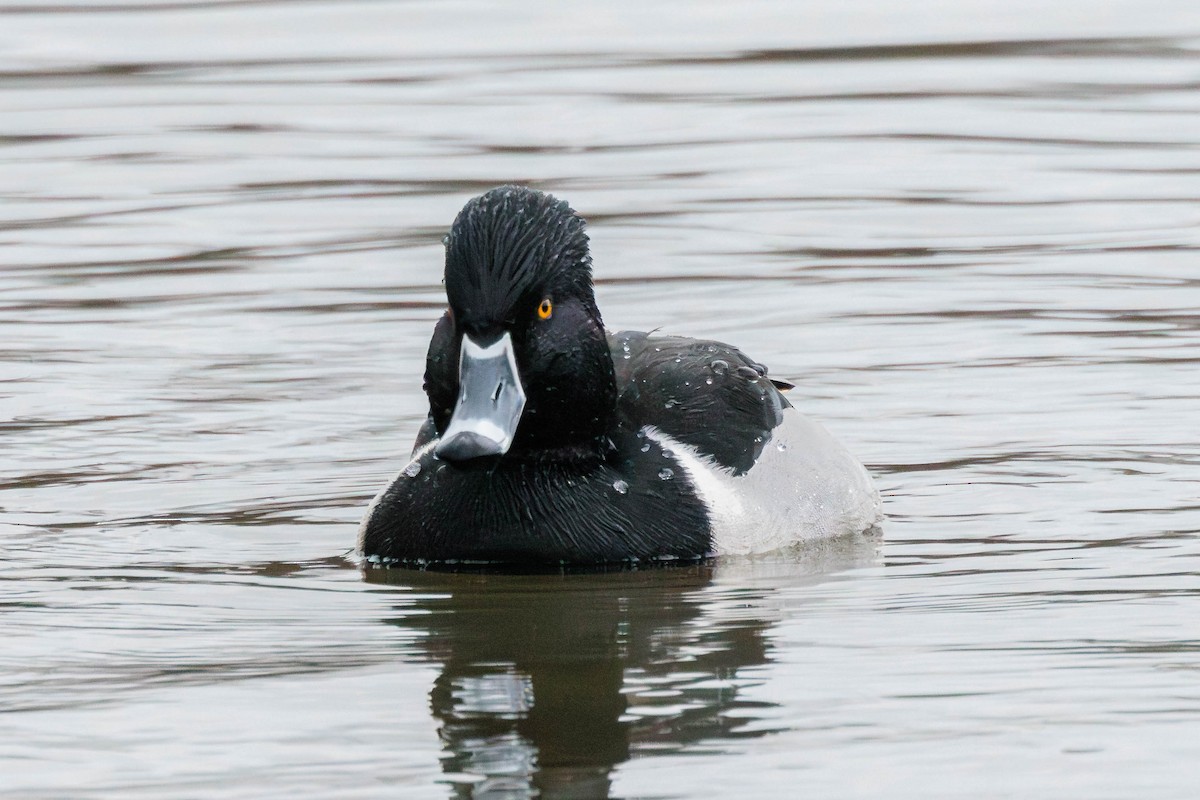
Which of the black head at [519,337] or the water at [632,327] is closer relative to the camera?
the water at [632,327]

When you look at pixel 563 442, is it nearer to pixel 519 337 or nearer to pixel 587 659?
pixel 519 337

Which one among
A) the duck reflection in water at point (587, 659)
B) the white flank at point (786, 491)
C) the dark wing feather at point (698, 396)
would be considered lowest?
the duck reflection in water at point (587, 659)

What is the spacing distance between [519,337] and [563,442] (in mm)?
535

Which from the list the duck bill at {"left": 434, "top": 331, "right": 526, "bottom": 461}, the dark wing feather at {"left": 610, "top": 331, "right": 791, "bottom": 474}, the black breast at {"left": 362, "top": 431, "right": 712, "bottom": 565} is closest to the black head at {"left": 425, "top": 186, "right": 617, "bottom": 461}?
the duck bill at {"left": 434, "top": 331, "right": 526, "bottom": 461}

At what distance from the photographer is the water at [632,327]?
702cm

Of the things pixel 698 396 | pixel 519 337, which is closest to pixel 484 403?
pixel 519 337

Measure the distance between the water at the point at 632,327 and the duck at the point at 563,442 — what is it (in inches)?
8.2

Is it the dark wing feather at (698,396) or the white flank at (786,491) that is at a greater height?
the dark wing feather at (698,396)

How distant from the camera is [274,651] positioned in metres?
8.02

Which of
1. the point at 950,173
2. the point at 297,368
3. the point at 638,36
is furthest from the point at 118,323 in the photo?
the point at 638,36

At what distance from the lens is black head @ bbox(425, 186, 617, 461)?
29.0 feet

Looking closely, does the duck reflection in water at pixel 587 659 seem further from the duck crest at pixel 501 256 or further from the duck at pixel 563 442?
the duck crest at pixel 501 256

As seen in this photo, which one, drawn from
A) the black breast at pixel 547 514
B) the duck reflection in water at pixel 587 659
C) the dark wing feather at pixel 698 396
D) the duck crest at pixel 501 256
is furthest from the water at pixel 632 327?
the duck crest at pixel 501 256

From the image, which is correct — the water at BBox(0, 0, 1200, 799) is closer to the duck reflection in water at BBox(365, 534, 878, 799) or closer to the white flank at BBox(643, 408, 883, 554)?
the duck reflection in water at BBox(365, 534, 878, 799)
